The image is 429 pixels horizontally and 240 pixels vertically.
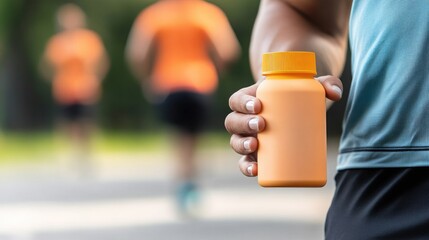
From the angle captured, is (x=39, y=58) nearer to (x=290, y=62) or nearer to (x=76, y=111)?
(x=76, y=111)

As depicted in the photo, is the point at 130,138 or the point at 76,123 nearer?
the point at 76,123

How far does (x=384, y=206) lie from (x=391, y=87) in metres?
0.24

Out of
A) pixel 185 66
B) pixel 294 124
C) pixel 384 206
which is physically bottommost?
pixel 185 66

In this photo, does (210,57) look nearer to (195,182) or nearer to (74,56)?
(195,182)

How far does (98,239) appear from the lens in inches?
341

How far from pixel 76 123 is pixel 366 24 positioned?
14979 millimetres

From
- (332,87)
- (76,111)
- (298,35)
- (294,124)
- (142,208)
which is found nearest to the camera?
(294,124)

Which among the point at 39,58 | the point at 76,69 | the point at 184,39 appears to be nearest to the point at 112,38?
the point at 39,58

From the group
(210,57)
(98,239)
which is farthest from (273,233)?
(210,57)

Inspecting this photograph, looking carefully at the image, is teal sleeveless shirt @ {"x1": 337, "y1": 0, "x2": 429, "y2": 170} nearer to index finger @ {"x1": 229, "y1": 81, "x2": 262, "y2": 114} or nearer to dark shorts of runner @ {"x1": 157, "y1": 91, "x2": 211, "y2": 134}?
index finger @ {"x1": 229, "y1": 81, "x2": 262, "y2": 114}

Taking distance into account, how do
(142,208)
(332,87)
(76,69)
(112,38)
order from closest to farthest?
(332,87) → (142,208) → (76,69) → (112,38)

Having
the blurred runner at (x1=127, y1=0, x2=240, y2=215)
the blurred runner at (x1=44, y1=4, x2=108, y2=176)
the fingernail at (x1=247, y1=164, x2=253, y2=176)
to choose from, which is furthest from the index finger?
the blurred runner at (x1=44, y1=4, x2=108, y2=176)

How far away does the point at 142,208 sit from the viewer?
11.2m

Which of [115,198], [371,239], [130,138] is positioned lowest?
[130,138]
